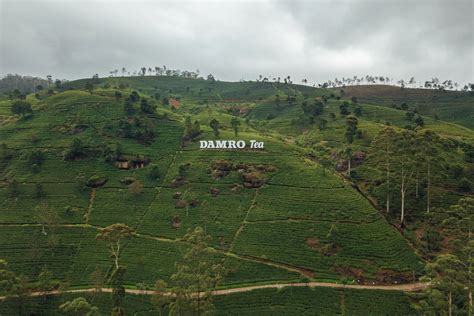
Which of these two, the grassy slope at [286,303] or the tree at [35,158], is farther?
the tree at [35,158]

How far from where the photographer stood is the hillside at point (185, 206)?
2697 inches

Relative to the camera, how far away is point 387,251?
69.6m

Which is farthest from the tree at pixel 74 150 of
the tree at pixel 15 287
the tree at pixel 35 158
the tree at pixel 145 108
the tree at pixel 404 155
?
the tree at pixel 404 155

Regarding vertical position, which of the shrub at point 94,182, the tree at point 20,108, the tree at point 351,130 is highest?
the tree at point 20,108

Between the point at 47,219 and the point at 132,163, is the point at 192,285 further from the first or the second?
the point at 132,163

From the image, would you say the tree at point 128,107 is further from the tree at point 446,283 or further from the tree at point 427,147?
the tree at point 446,283

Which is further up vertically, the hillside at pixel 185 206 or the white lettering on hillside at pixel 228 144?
the white lettering on hillside at pixel 228 144

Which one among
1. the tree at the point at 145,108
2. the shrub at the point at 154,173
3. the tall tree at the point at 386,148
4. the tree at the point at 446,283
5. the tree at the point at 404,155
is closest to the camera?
the tree at the point at 446,283

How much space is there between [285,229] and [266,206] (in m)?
10.5

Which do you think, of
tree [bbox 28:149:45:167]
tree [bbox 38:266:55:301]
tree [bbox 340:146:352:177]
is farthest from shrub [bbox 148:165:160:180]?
tree [bbox 340:146:352:177]

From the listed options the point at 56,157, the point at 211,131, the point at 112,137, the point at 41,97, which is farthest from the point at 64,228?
the point at 41,97

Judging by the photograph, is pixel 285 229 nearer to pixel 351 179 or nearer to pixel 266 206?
pixel 266 206

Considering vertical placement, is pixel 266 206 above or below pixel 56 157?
below

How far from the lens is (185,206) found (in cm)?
8956
